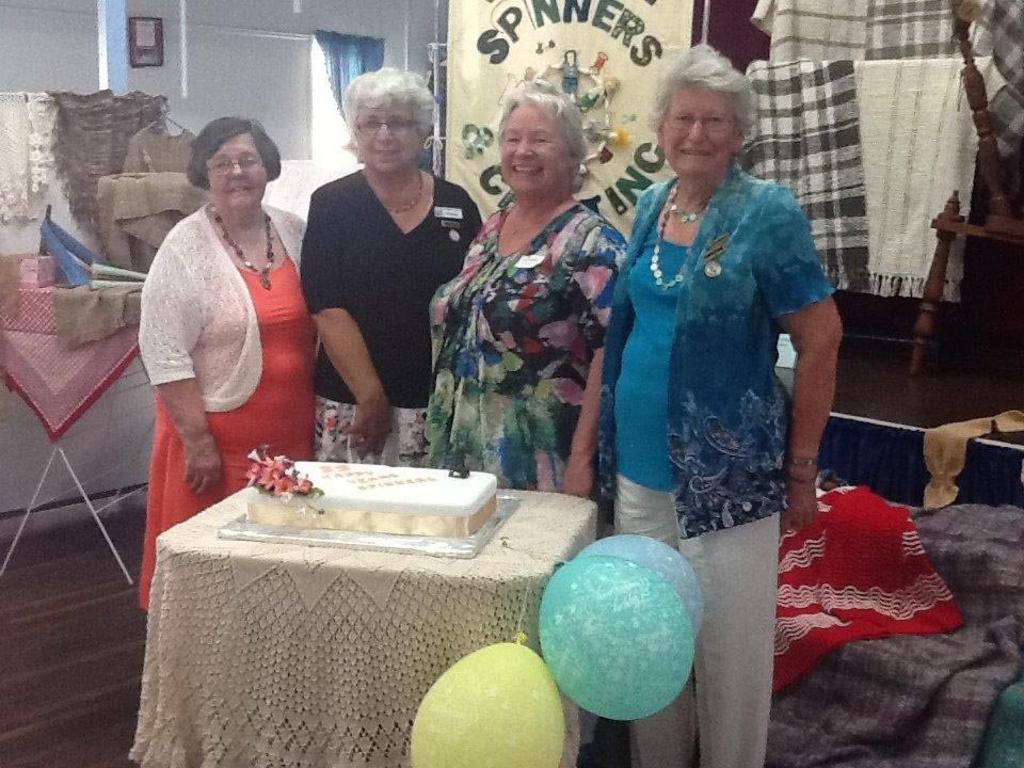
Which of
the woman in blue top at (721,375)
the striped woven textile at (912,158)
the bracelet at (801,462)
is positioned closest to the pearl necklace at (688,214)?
the woman in blue top at (721,375)

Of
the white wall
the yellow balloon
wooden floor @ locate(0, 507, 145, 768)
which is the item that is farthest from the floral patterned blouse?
the white wall

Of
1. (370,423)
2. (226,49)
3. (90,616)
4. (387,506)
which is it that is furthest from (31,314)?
(226,49)

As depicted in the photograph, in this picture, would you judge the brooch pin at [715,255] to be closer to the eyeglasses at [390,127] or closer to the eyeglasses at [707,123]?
the eyeglasses at [707,123]

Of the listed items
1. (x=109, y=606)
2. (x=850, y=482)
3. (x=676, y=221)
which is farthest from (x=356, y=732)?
(x=109, y=606)

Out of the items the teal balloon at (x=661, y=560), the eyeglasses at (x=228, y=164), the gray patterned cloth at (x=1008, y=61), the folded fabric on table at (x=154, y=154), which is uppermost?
the gray patterned cloth at (x=1008, y=61)

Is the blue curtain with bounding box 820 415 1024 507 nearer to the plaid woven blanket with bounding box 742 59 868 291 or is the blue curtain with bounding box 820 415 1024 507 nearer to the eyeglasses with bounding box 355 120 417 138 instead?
the plaid woven blanket with bounding box 742 59 868 291

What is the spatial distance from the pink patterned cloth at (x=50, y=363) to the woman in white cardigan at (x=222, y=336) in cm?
117

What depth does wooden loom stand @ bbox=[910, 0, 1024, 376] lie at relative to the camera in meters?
2.78

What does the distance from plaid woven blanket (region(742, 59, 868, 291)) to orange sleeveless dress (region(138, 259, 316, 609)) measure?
1702mm

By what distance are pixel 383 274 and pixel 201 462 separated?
1.69 feet

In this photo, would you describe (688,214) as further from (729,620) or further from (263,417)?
(263,417)

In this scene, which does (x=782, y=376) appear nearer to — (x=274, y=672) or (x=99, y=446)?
(x=274, y=672)

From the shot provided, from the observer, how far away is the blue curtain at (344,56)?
265 inches

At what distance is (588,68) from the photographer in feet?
9.26
